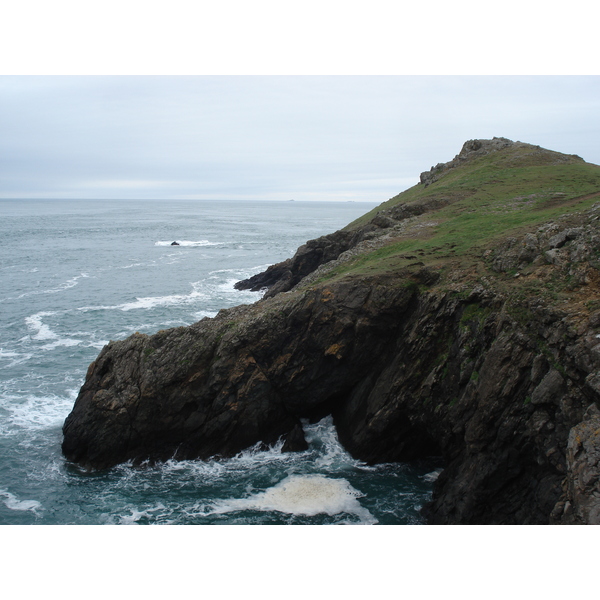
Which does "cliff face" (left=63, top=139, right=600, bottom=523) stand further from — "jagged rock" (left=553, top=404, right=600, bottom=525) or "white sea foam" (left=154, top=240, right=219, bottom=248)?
"white sea foam" (left=154, top=240, right=219, bottom=248)

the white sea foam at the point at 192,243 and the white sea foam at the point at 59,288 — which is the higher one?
the white sea foam at the point at 192,243

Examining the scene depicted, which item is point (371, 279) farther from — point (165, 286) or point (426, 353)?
point (165, 286)

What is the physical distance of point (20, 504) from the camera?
21.2 m

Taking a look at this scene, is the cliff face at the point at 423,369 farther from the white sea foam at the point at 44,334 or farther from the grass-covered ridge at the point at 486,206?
the white sea foam at the point at 44,334

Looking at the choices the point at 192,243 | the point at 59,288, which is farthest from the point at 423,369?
the point at 192,243

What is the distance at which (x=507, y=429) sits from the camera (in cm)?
1722

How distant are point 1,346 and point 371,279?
109 feet

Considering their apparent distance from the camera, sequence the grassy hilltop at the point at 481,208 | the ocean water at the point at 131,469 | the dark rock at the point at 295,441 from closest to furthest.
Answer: the ocean water at the point at 131,469 < the dark rock at the point at 295,441 < the grassy hilltop at the point at 481,208

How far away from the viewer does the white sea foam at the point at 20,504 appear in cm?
2094

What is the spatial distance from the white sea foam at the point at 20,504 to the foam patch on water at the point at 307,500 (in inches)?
321

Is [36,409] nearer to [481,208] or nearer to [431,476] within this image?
[431,476]

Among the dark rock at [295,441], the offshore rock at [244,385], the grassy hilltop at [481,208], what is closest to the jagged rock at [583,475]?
the grassy hilltop at [481,208]

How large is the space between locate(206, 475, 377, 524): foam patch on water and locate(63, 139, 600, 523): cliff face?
8.66 feet

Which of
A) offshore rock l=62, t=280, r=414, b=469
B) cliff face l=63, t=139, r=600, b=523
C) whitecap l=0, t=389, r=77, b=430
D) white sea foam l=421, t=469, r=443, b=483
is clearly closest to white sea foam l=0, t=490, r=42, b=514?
offshore rock l=62, t=280, r=414, b=469
